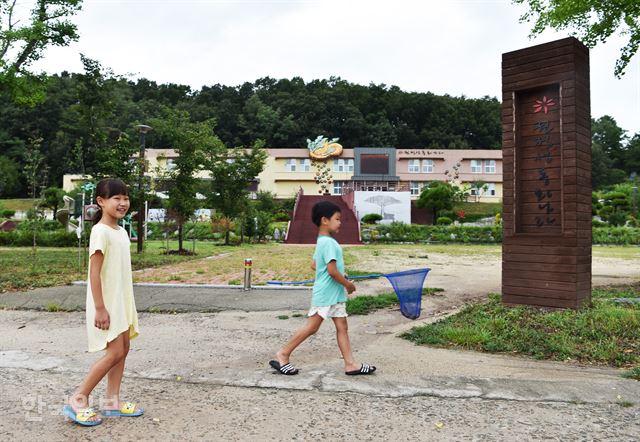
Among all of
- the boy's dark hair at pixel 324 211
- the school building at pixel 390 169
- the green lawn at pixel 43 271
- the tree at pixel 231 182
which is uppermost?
the school building at pixel 390 169

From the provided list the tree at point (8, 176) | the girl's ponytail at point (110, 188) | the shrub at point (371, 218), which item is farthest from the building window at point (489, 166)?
the girl's ponytail at point (110, 188)

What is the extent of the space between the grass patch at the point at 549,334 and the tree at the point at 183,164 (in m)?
12.5

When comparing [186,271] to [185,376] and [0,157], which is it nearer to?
[185,376]

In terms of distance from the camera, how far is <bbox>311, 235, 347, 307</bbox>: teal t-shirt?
3754 mm

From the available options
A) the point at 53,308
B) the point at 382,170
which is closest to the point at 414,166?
the point at 382,170

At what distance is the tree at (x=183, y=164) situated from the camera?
1656 centimetres

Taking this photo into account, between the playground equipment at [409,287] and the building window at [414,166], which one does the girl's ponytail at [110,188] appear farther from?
the building window at [414,166]

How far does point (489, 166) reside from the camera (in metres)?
51.3

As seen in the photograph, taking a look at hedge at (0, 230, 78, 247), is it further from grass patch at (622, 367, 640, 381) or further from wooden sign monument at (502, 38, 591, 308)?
grass patch at (622, 367, 640, 381)

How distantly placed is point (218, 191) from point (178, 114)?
5.78 m

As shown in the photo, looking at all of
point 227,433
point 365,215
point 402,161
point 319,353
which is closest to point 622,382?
point 319,353

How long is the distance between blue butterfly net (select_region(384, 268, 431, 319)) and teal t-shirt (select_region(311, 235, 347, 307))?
3.55 ft

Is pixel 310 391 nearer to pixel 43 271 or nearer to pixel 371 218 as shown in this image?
pixel 43 271

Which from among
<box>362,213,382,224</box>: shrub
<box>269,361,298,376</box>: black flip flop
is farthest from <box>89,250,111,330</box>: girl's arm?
<box>362,213,382,224</box>: shrub
